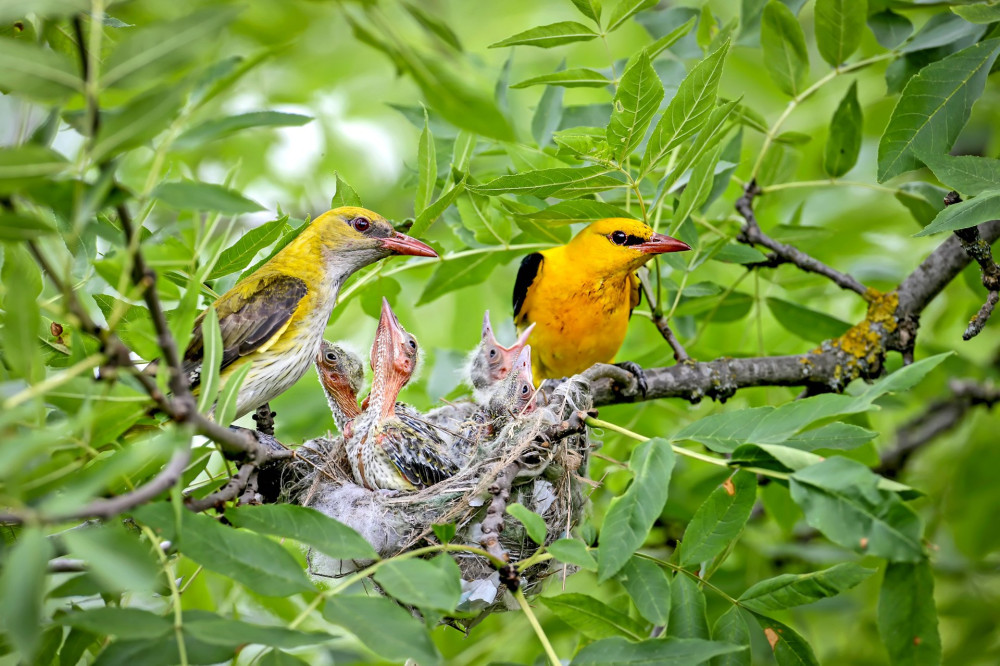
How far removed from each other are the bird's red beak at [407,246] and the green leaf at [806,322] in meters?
1.82

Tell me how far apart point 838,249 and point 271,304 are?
11.2 ft

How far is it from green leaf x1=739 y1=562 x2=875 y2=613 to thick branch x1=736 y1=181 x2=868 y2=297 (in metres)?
1.93

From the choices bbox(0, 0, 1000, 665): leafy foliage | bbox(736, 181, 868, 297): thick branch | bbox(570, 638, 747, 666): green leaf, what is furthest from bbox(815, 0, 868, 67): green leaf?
bbox(570, 638, 747, 666): green leaf

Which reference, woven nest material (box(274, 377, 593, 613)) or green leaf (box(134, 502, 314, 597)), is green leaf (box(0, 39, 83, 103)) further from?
woven nest material (box(274, 377, 593, 613))

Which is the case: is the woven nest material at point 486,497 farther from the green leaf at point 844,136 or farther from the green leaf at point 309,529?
the green leaf at point 844,136

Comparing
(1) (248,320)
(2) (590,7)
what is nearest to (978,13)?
(2) (590,7)

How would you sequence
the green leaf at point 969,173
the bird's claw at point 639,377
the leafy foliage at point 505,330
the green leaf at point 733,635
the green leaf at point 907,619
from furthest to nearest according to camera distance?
the bird's claw at point 639,377 → the green leaf at point 969,173 → the green leaf at point 733,635 → the green leaf at point 907,619 → the leafy foliage at point 505,330

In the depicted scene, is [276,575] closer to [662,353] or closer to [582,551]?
[582,551]

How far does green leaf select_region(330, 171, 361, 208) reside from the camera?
3.58m

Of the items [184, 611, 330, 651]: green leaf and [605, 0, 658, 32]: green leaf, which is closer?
[184, 611, 330, 651]: green leaf

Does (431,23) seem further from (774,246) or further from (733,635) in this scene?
(774,246)

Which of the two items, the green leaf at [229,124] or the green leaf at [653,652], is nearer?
the green leaf at [229,124]

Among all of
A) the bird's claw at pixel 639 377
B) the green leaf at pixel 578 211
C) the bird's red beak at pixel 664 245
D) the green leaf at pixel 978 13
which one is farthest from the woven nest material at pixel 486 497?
the green leaf at pixel 978 13

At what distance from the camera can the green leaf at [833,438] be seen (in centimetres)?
225
